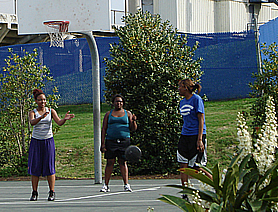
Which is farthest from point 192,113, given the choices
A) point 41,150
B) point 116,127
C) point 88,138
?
point 88,138

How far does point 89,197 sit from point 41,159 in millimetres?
1069

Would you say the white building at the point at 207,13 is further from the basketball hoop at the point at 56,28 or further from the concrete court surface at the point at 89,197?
the concrete court surface at the point at 89,197

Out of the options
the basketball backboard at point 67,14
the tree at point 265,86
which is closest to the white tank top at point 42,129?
the basketball backboard at point 67,14

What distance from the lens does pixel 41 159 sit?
7402 millimetres

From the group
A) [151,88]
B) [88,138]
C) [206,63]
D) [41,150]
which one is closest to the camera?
[41,150]

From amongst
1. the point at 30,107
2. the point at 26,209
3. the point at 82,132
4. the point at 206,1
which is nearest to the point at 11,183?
the point at 30,107

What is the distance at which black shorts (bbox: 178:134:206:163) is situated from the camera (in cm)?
711

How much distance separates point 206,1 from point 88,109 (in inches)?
632

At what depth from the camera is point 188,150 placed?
7.16m

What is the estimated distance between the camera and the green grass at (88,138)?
12.3 meters

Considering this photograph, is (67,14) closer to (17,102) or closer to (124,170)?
(17,102)

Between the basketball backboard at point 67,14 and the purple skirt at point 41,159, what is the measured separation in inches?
114

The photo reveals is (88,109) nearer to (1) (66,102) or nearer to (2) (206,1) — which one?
(1) (66,102)

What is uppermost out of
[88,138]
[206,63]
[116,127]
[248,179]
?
[206,63]
